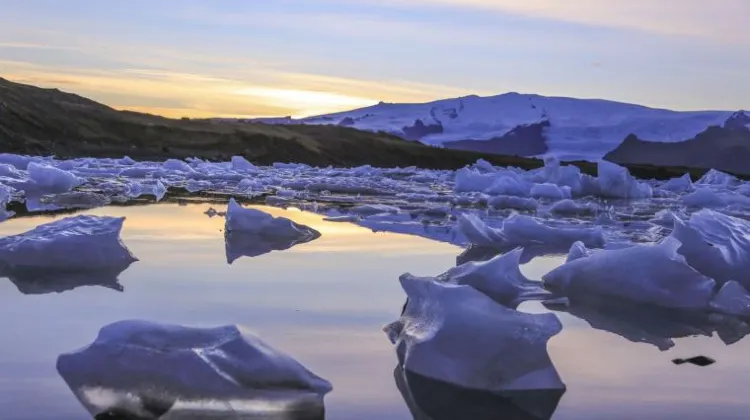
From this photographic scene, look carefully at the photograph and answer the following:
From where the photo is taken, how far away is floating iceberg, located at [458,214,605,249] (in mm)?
5312

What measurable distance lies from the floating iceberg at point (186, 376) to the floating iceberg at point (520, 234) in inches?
135

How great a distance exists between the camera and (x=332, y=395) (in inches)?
76.2

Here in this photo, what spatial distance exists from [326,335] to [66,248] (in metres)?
1.67

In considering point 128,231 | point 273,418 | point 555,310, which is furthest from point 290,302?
point 128,231

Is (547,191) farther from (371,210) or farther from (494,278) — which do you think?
(494,278)

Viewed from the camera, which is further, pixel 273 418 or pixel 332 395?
pixel 332 395

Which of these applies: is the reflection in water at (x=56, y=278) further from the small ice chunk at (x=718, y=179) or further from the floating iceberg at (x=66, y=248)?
the small ice chunk at (x=718, y=179)

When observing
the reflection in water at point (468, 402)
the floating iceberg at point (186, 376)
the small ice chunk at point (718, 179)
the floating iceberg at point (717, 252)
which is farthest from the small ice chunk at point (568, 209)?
the small ice chunk at point (718, 179)

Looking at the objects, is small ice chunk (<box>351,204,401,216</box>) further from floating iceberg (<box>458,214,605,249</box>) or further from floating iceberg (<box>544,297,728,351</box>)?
floating iceberg (<box>544,297,728,351</box>)

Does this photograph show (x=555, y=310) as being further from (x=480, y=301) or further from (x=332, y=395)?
(x=332, y=395)

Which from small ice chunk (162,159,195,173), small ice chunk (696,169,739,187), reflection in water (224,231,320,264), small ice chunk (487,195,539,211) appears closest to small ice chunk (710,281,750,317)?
reflection in water (224,231,320,264)

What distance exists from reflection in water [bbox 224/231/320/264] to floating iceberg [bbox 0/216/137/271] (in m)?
0.55

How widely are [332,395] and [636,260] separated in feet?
6.39

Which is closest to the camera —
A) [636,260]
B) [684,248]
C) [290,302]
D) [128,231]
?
[290,302]
